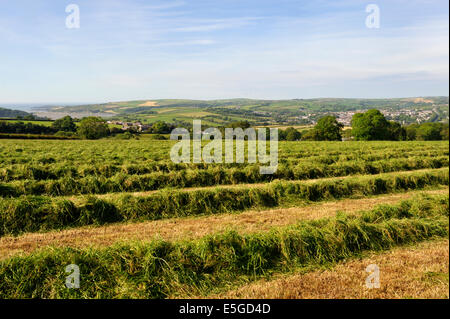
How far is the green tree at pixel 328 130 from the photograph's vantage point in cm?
6234

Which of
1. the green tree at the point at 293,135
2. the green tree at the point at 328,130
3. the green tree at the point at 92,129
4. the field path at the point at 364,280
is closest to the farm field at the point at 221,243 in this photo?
the field path at the point at 364,280

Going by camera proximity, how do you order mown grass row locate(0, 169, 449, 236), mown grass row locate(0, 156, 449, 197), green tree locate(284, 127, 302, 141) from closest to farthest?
mown grass row locate(0, 169, 449, 236), mown grass row locate(0, 156, 449, 197), green tree locate(284, 127, 302, 141)

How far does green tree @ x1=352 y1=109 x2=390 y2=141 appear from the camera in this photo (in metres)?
56.1

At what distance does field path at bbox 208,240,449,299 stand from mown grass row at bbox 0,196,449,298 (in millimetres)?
289

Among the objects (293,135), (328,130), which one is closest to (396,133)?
(328,130)

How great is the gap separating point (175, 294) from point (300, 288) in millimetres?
2052

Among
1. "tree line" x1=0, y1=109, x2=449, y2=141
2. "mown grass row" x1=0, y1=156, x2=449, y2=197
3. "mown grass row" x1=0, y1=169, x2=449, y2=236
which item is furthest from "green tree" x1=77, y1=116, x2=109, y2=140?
"mown grass row" x1=0, y1=169, x2=449, y2=236

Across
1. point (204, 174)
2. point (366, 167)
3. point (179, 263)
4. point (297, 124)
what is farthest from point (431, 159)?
point (297, 124)

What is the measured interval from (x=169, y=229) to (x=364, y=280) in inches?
187

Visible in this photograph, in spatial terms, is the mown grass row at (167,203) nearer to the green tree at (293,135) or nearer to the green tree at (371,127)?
the green tree at (371,127)

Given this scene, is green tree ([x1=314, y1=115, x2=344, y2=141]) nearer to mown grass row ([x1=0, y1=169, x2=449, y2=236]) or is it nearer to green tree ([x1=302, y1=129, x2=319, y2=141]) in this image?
green tree ([x1=302, y1=129, x2=319, y2=141])

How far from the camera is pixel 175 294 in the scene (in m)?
4.40

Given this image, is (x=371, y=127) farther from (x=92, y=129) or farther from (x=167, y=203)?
(x=92, y=129)

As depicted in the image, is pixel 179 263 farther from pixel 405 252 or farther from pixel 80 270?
pixel 405 252
